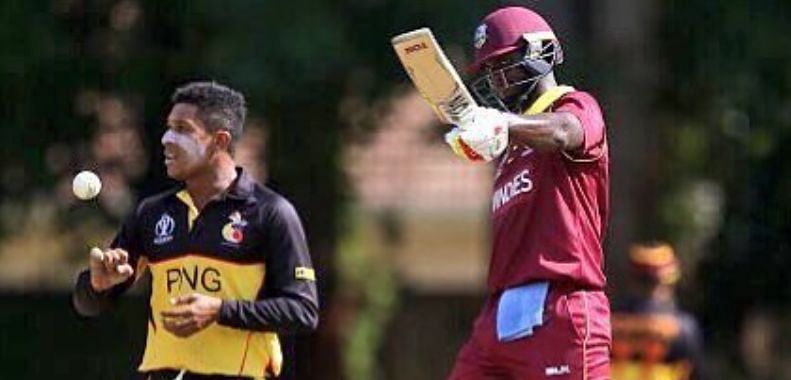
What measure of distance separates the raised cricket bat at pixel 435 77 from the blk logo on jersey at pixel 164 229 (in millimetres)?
1299

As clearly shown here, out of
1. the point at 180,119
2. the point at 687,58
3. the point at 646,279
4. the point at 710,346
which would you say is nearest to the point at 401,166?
the point at 710,346

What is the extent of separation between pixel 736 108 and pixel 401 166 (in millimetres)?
4624

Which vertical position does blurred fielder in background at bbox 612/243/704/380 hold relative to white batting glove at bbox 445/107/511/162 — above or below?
below

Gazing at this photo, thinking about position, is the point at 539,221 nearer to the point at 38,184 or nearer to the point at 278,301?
the point at 278,301

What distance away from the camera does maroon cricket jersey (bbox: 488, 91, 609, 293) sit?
8.00 m

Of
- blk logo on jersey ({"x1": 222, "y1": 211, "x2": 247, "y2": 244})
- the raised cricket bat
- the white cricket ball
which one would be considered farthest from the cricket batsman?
the white cricket ball

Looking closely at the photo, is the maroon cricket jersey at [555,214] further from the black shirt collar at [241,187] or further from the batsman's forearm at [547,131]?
the black shirt collar at [241,187]

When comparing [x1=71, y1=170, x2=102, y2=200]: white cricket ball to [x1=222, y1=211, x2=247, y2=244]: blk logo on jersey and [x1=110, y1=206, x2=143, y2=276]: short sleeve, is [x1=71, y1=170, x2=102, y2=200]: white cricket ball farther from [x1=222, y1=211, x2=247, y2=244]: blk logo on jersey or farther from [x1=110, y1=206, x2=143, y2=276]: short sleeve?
[x1=222, y1=211, x2=247, y2=244]: blk logo on jersey

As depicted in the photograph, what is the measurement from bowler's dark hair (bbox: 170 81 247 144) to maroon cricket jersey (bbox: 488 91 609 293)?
1170 millimetres

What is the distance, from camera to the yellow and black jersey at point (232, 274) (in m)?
8.53

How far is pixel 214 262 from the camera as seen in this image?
8539 millimetres

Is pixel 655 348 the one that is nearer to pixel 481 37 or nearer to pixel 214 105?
pixel 214 105

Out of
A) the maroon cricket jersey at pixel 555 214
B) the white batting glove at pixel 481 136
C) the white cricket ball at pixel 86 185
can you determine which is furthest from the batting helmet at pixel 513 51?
the white cricket ball at pixel 86 185

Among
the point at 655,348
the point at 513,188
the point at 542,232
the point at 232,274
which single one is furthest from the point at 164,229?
the point at 655,348
